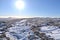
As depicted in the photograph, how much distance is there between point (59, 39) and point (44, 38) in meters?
0.47

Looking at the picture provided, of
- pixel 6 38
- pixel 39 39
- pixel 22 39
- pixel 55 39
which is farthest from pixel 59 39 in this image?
pixel 6 38

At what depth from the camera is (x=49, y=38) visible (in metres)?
3.02

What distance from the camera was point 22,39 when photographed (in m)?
2.81

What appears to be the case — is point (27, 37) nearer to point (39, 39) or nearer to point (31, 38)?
point (31, 38)

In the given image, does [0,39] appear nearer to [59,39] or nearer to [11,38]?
[11,38]

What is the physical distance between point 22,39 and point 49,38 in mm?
870

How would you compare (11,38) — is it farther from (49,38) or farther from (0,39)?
(49,38)

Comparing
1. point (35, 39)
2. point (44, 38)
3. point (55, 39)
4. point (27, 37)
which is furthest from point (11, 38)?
point (55, 39)

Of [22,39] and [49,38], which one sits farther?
[49,38]

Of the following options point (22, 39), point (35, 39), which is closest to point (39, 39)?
point (35, 39)

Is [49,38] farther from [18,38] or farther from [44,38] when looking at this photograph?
[18,38]

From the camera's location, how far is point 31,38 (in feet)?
9.64

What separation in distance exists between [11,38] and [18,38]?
21 cm

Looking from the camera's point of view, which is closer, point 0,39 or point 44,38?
point 0,39
